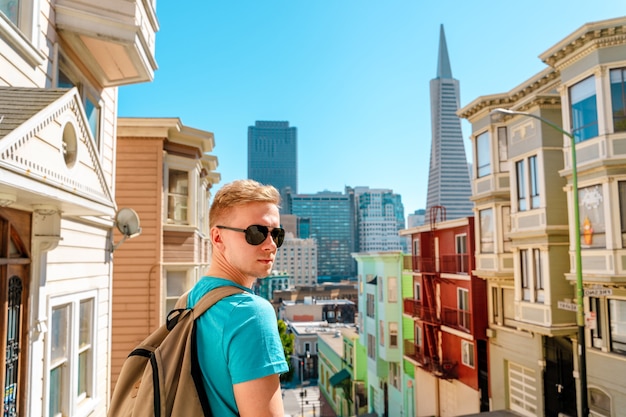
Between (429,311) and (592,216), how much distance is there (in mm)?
Result: 13471

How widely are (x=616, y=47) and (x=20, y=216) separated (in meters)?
15.1

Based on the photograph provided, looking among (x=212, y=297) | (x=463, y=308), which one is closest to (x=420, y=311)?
(x=463, y=308)

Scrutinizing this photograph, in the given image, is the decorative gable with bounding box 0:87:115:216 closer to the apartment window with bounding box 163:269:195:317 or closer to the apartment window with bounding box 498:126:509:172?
the apartment window with bounding box 163:269:195:317

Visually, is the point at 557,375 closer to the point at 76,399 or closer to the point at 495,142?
the point at 495,142

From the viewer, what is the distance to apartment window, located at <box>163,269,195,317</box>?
14.1 metres

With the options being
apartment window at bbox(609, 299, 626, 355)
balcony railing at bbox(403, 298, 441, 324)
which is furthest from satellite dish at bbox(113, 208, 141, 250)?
balcony railing at bbox(403, 298, 441, 324)

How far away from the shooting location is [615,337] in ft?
46.1

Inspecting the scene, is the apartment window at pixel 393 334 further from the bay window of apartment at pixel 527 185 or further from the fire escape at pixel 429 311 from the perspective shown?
the bay window of apartment at pixel 527 185

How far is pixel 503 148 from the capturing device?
65.3 ft

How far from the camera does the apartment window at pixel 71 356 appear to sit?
5.96 metres

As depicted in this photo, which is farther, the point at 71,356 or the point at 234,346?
the point at 71,356

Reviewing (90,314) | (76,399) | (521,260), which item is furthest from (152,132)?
(521,260)

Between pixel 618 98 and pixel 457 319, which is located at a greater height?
pixel 618 98

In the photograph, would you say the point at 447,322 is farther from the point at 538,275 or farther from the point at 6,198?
the point at 6,198
